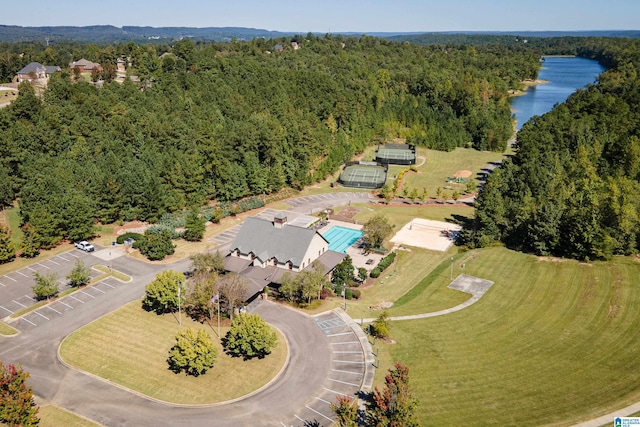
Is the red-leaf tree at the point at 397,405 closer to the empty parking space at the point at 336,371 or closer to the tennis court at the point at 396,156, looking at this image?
the empty parking space at the point at 336,371

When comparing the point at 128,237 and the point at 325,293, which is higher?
the point at 128,237

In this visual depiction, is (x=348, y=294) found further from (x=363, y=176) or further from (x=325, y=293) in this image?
(x=363, y=176)

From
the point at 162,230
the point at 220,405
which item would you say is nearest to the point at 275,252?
the point at 162,230

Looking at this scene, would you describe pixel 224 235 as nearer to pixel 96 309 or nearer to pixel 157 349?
pixel 96 309

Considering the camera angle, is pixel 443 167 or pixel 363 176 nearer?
pixel 363 176

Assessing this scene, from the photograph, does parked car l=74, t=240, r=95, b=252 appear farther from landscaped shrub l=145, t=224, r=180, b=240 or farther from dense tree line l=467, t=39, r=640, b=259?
dense tree line l=467, t=39, r=640, b=259
